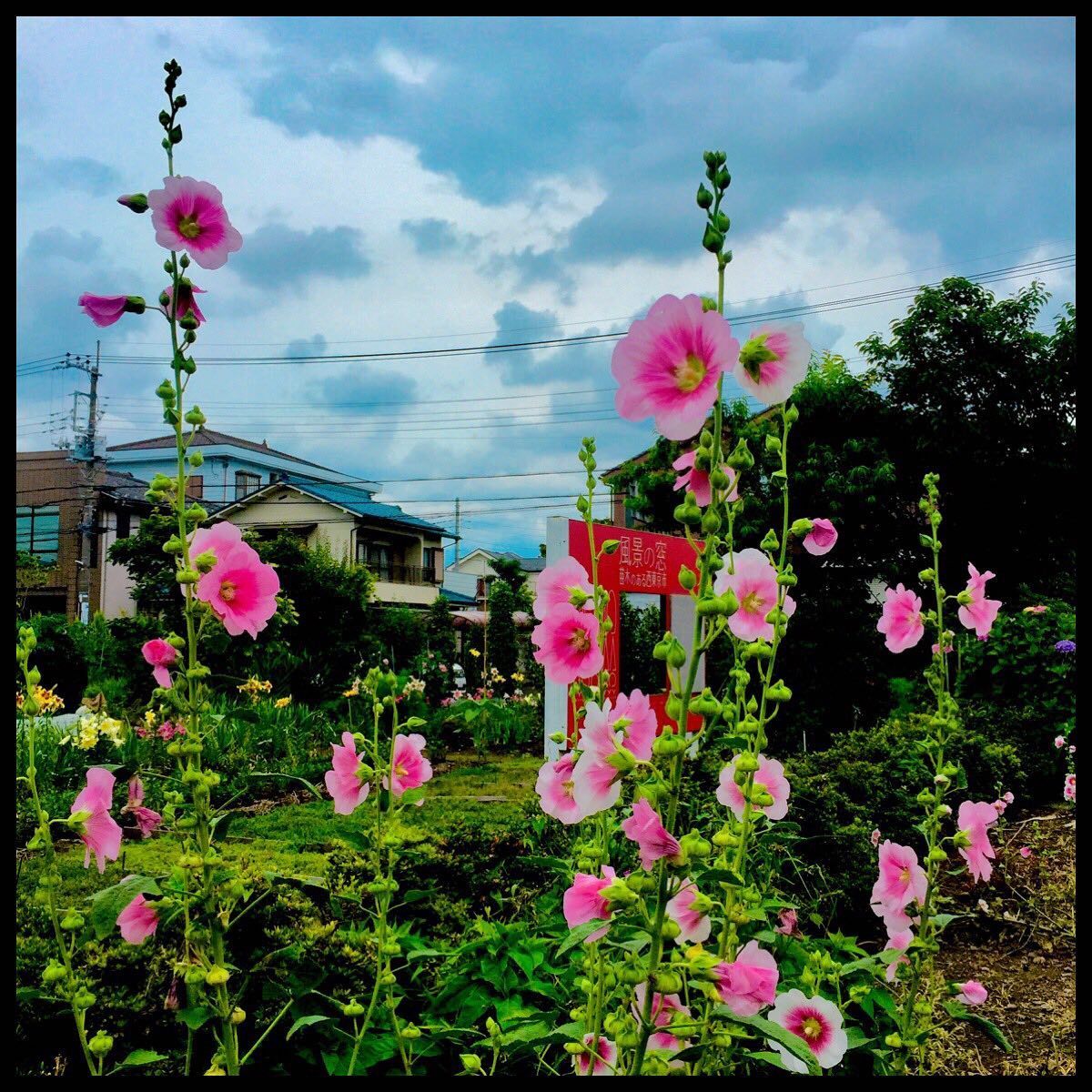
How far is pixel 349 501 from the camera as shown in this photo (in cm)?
3095

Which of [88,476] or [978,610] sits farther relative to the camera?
[88,476]

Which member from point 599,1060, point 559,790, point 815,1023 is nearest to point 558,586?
point 559,790

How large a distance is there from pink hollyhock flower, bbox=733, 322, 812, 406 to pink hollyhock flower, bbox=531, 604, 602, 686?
1.49ft

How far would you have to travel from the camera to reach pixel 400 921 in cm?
269

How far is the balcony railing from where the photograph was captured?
31.2 meters

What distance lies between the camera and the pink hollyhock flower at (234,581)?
52.8 inches

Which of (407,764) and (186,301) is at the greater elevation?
(186,301)

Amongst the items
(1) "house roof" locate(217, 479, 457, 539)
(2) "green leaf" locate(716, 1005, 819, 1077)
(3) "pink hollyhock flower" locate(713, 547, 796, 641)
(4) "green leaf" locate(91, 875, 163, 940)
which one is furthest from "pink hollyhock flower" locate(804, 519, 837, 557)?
(1) "house roof" locate(217, 479, 457, 539)

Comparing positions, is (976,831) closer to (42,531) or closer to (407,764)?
(407,764)

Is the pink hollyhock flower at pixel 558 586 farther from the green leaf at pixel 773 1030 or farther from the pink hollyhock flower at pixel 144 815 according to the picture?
the pink hollyhock flower at pixel 144 815

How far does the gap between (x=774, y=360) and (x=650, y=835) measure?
545mm

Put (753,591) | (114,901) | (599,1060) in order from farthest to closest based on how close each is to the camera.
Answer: (753,591), (599,1060), (114,901)

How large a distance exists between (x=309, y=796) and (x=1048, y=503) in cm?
878

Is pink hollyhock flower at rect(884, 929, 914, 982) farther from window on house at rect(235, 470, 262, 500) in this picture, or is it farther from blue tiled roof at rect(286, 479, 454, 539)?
window on house at rect(235, 470, 262, 500)
